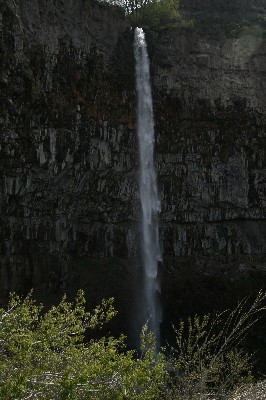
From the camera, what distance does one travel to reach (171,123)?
88.3ft

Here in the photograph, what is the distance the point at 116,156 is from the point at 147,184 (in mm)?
2610

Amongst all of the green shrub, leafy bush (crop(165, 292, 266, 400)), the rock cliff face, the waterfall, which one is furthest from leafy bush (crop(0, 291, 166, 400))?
the green shrub

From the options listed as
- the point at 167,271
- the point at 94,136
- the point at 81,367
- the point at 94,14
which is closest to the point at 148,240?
the point at 167,271

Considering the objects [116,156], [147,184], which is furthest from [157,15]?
[147,184]

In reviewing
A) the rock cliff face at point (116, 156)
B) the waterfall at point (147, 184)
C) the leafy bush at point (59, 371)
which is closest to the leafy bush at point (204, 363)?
the leafy bush at point (59, 371)

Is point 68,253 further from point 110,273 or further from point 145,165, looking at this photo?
point 145,165

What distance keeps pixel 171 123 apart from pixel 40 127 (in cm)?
832

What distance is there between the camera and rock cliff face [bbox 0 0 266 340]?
21797 millimetres

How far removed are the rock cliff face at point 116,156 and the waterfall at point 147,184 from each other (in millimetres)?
512

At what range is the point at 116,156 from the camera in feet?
82.9

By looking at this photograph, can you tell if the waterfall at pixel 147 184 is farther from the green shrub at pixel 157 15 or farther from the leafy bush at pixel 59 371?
the leafy bush at pixel 59 371

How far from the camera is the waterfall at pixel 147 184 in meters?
25.7

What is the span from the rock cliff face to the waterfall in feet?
1.68

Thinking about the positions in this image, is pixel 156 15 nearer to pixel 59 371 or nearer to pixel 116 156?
pixel 116 156
